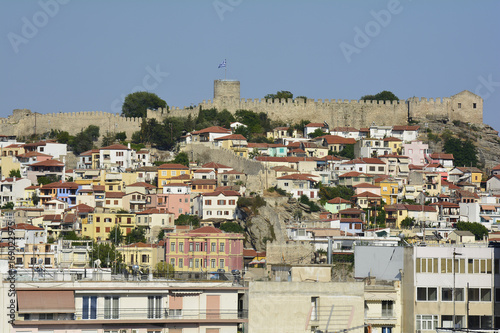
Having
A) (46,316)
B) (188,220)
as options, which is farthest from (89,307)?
(188,220)

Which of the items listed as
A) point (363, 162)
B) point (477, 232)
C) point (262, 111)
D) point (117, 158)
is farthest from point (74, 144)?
point (477, 232)

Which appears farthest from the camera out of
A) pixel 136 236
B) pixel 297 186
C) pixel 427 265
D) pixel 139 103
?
pixel 139 103

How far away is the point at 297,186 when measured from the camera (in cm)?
6950

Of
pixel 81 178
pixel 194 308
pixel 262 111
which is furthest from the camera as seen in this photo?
pixel 262 111

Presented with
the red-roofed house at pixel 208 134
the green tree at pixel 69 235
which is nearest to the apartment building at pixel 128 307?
the green tree at pixel 69 235

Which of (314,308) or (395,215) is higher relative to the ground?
(395,215)

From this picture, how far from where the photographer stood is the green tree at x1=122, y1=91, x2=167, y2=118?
3647 inches

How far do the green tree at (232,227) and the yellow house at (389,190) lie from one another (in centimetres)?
1179

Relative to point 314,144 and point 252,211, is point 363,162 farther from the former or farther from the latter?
point 252,211

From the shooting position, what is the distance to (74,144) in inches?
3361

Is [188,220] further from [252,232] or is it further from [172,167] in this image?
[172,167]

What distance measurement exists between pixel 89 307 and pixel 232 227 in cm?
3826

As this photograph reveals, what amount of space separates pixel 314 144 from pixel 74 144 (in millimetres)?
17643

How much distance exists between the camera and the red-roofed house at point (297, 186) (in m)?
68.8
